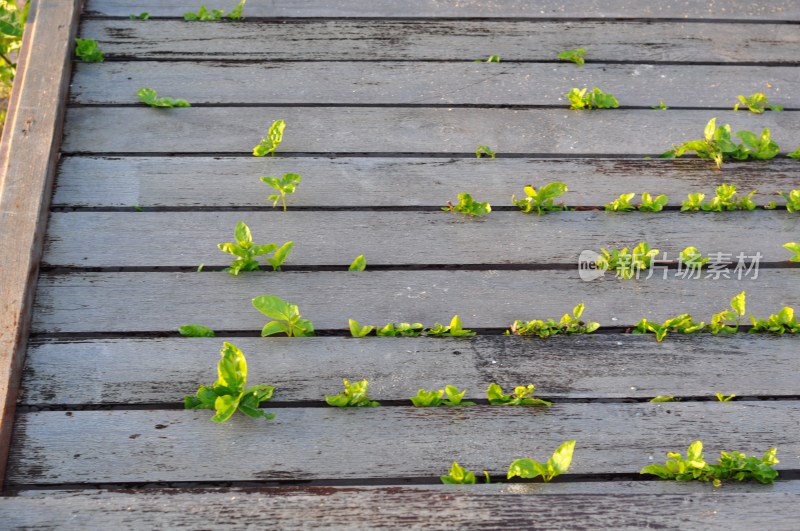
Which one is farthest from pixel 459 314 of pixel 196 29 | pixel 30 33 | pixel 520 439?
pixel 30 33

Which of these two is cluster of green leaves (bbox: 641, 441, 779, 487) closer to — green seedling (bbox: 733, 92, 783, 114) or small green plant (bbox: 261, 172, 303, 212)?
small green plant (bbox: 261, 172, 303, 212)

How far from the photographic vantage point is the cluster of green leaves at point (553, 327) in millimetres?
2023

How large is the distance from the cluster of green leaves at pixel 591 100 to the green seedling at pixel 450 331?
98 centimetres

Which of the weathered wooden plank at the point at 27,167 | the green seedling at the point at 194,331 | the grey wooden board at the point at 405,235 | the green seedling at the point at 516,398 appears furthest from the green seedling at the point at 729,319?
the weathered wooden plank at the point at 27,167

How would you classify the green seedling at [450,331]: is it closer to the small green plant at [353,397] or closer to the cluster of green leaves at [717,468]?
the small green plant at [353,397]

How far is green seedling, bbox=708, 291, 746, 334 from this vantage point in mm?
Answer: 2047

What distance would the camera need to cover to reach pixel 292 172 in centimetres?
240

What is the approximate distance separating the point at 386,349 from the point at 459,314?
0.21 meters

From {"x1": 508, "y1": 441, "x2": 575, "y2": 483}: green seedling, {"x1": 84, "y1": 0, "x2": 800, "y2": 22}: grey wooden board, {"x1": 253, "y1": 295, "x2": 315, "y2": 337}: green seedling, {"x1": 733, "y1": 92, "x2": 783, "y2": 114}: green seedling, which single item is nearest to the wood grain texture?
{"x1": 508, "y1": 441, "x2": 575, "y2": 483}: green seedling

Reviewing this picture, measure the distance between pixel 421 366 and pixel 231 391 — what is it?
17.2 inches

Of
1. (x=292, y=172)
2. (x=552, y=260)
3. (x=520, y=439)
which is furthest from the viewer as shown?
(x=292, y=172)

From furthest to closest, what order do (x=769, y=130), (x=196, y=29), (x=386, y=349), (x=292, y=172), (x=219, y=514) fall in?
(x=196, y=29) → (x=769, y=130) → (x=292, y=172) → (x=386, y=349) → (x=219, y=514)

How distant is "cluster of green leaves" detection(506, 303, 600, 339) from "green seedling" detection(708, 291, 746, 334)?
0.93ft

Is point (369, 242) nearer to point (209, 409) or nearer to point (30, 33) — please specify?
point (209, 409)
